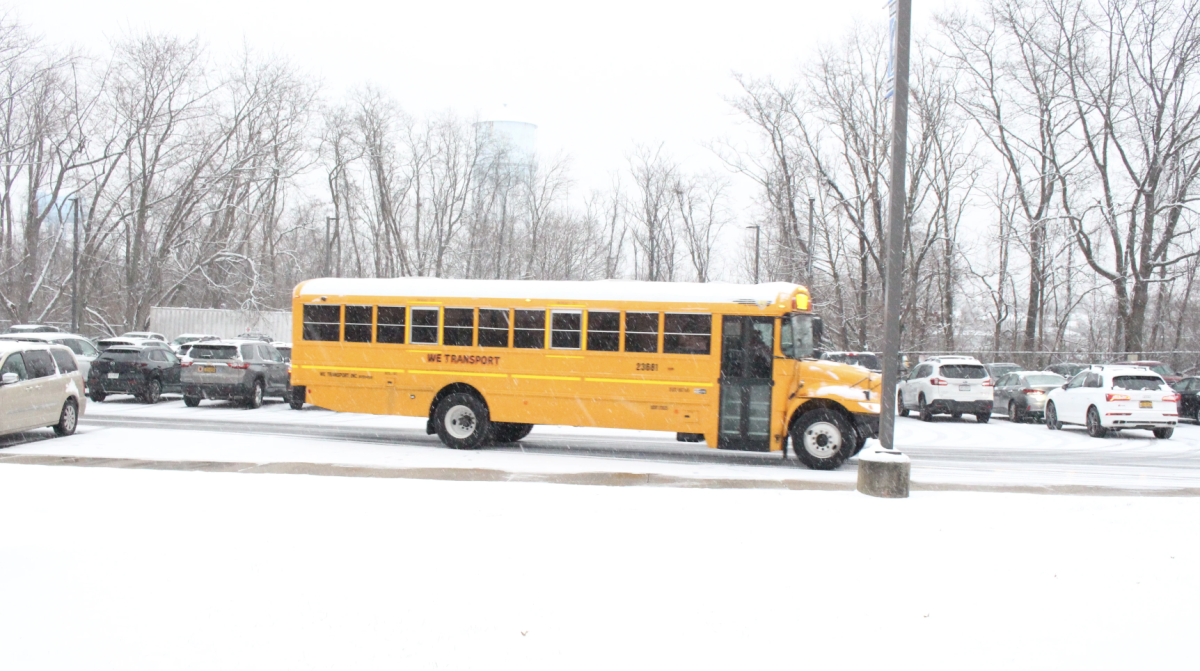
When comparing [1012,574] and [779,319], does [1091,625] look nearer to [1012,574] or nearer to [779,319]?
[1012,574]

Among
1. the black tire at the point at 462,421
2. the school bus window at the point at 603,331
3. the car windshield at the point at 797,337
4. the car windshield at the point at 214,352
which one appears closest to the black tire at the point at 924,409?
the car windshield at the point at 797,337

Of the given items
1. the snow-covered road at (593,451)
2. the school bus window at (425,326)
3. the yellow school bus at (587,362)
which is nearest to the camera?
the snow-covered road at (593,451)

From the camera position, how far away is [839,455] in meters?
13.4

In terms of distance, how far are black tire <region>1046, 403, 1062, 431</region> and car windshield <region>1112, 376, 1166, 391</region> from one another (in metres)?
2.65

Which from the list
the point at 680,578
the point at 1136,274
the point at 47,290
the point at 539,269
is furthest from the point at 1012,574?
the point at 47,290

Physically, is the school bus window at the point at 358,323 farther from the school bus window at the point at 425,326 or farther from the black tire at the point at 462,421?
the black tire at the point at 462,421

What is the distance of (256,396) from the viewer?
75.7 feet

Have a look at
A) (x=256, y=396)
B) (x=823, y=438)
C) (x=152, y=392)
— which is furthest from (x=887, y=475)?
(x=152, y=392)

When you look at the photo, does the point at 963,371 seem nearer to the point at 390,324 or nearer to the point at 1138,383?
the point at 1138,383

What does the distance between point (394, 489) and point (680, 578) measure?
441 centimetres

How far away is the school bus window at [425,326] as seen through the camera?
15.1 meters

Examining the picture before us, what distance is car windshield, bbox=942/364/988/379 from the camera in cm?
2495

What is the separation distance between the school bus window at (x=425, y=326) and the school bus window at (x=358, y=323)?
0.85 meters

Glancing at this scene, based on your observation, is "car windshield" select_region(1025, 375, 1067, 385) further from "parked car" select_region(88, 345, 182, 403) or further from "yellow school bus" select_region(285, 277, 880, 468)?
"parked car" select_region(88, 345, 182, 403)
